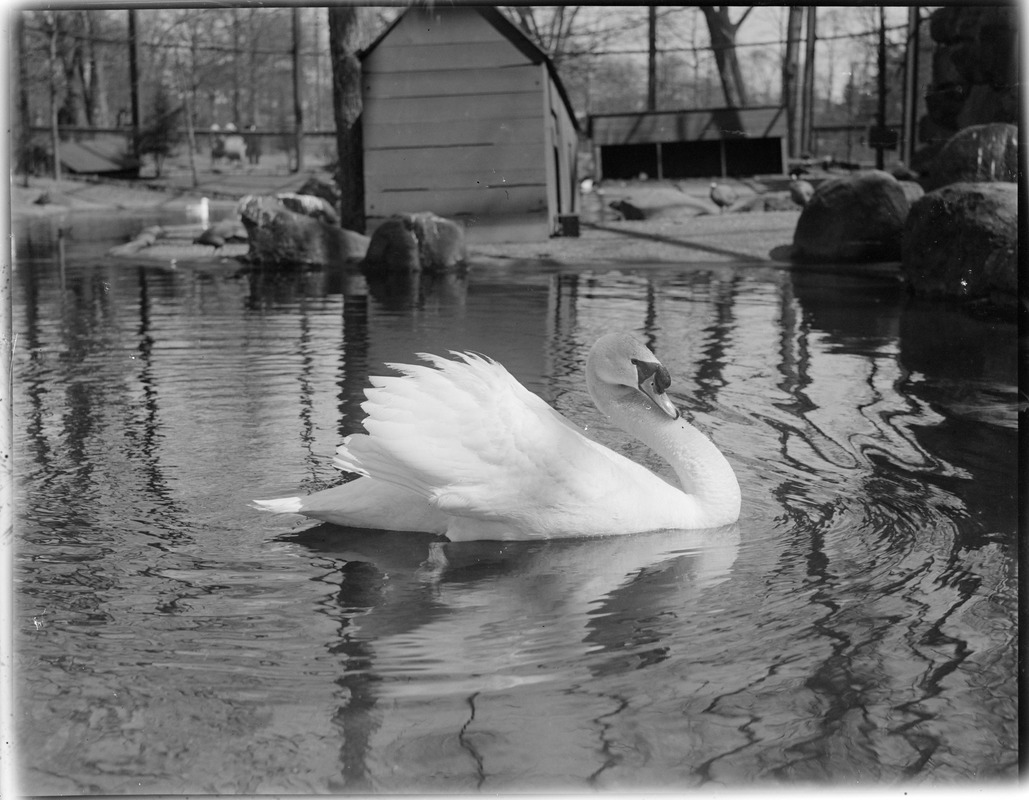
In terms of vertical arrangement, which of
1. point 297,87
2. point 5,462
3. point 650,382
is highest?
point 297,87

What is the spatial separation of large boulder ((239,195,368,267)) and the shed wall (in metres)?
1.59

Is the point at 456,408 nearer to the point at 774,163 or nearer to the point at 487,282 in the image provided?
the point at 487,282

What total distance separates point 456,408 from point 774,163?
24120 mm

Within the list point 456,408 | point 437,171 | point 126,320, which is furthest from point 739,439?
point 437,171

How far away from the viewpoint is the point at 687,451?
455cm

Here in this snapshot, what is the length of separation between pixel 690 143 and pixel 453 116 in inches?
542

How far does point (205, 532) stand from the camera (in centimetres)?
434

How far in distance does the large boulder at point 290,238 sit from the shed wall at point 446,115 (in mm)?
1590

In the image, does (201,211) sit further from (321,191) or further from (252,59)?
(252,59)

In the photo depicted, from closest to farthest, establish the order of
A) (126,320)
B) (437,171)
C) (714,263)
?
(126,320) < (714,263) < (437,171)

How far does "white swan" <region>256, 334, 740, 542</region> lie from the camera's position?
4078mm

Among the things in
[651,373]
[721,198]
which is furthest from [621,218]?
[651,373]

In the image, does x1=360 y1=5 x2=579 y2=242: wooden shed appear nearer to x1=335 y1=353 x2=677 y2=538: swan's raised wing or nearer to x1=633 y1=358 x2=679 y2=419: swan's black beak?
x1=633 y1=358 x2=679 y2=419: swan's black beak

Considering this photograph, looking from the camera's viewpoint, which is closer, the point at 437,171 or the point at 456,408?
the point at 456,408
